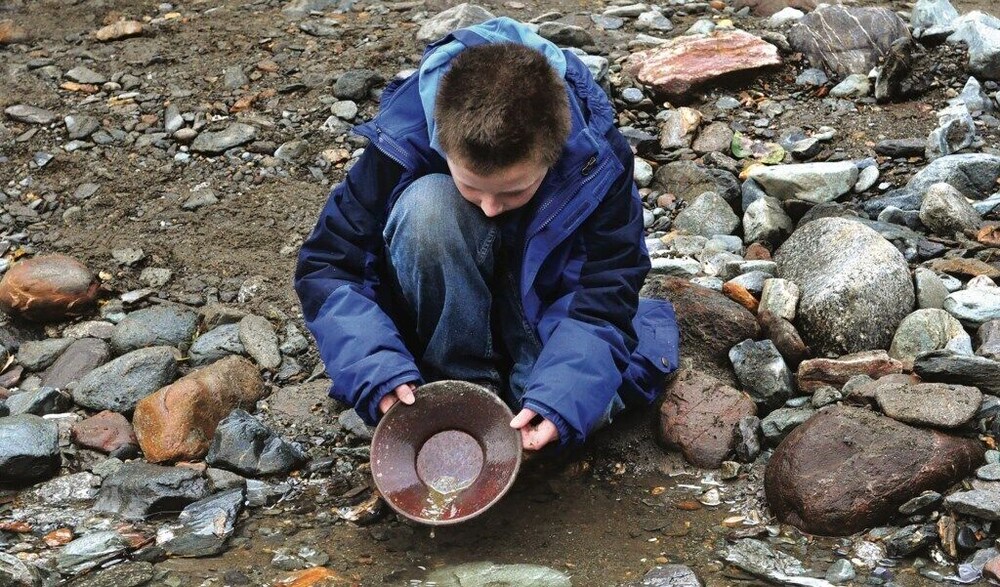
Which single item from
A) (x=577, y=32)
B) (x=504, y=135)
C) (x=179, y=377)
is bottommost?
(x=179, y=377)

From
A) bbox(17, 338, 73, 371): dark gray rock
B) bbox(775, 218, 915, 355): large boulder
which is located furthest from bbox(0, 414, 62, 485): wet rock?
bbox(775, 218, 915, 355): large boulder

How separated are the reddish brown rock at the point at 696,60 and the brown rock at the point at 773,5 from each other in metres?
0.59

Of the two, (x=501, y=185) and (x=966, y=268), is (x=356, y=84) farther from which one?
(x=966, y=268)

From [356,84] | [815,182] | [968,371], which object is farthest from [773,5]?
[968,371]

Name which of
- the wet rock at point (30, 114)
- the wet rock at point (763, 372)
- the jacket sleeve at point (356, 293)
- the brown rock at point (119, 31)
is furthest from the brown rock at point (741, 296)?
the brown rock at point (119, 31)

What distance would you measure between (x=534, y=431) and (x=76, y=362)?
6.19ft

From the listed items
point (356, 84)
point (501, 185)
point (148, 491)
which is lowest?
point (148, 491)

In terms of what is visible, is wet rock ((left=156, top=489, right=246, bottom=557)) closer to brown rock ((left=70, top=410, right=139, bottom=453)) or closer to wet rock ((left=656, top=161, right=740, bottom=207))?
brown rock ((left=70, top=410, right=139, bottom=453))

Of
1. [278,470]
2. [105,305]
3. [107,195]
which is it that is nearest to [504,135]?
[278,470]

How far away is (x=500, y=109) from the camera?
7.95 feet

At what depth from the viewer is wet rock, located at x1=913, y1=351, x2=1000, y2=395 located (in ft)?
9.52

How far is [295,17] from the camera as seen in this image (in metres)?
Result: 5.79

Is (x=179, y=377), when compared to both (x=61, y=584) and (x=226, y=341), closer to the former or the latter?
(x=226, y=341)

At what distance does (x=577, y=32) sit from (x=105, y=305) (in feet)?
8.51
